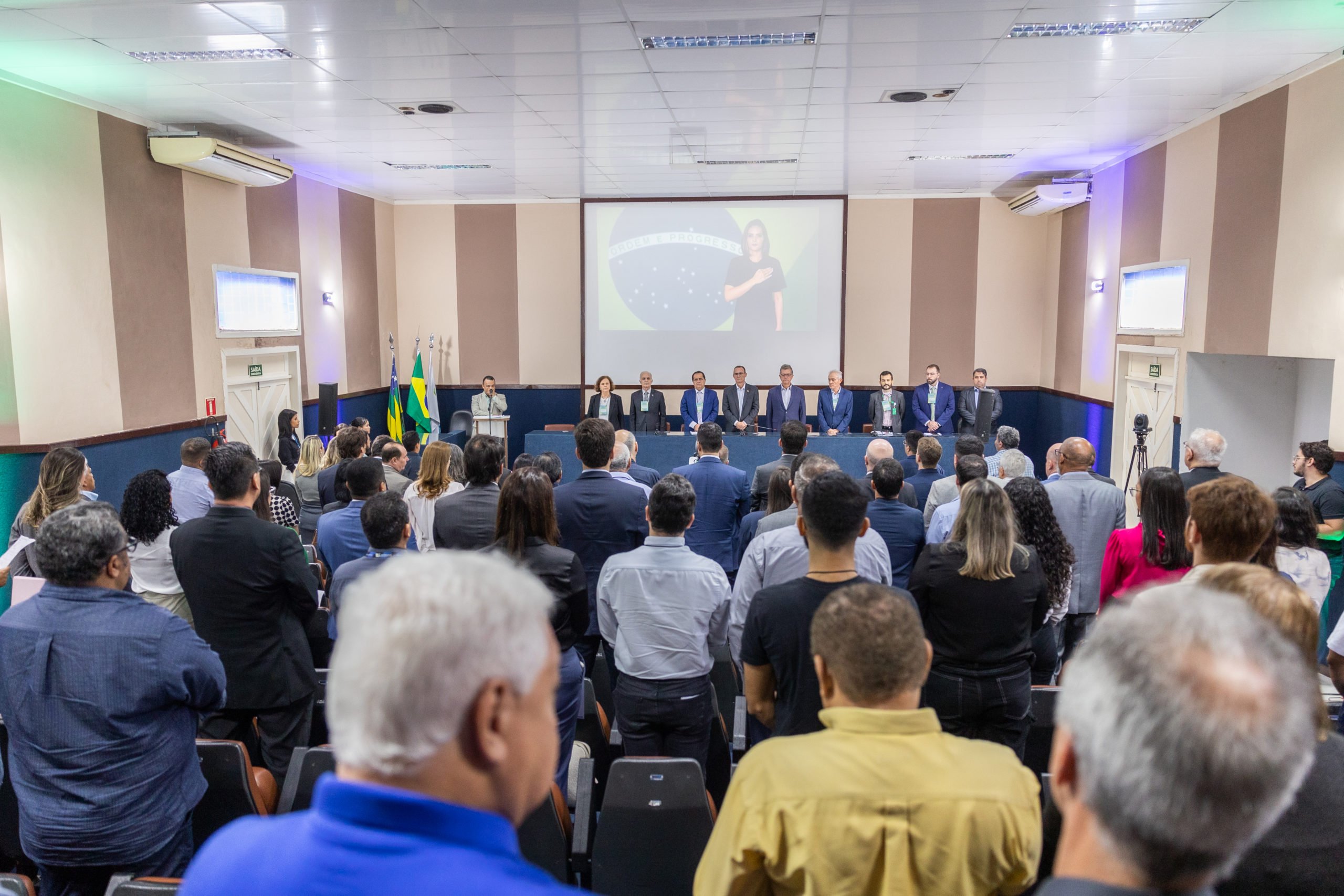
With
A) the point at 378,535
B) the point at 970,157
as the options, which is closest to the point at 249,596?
the point at 378,535

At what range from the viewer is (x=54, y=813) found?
205 cm

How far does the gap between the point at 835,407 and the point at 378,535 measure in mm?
7501

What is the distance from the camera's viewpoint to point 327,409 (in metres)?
9.84

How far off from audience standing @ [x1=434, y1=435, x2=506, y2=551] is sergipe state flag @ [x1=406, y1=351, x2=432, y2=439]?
26.6 ft

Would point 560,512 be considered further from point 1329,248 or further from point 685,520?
point 1329,248

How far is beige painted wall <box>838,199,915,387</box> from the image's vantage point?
1170 cm

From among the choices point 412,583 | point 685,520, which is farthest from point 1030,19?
point 412,583

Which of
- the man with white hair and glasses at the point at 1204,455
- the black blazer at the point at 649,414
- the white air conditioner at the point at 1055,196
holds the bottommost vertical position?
the black blazer at the point at 649,414

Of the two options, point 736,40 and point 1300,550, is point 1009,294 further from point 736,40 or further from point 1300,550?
point 1300,550

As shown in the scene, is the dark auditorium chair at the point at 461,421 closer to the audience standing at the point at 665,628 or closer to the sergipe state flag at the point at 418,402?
the sergipe state flag at the point at 418,402

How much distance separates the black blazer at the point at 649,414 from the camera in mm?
10383

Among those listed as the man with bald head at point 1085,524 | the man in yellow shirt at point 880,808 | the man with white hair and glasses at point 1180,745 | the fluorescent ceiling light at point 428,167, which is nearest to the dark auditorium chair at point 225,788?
the man in yellow shirt at point 880,808

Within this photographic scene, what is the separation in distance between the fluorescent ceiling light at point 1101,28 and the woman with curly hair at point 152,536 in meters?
4.90

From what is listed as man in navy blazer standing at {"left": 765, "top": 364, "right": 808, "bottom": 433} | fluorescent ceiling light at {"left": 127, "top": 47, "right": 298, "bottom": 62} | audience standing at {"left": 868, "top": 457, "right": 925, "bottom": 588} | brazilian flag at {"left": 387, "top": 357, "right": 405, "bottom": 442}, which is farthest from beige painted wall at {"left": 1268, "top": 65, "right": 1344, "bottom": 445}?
brazilian flag at {"left": 387, "top": 357, "right": 405, "bottom": 442}
